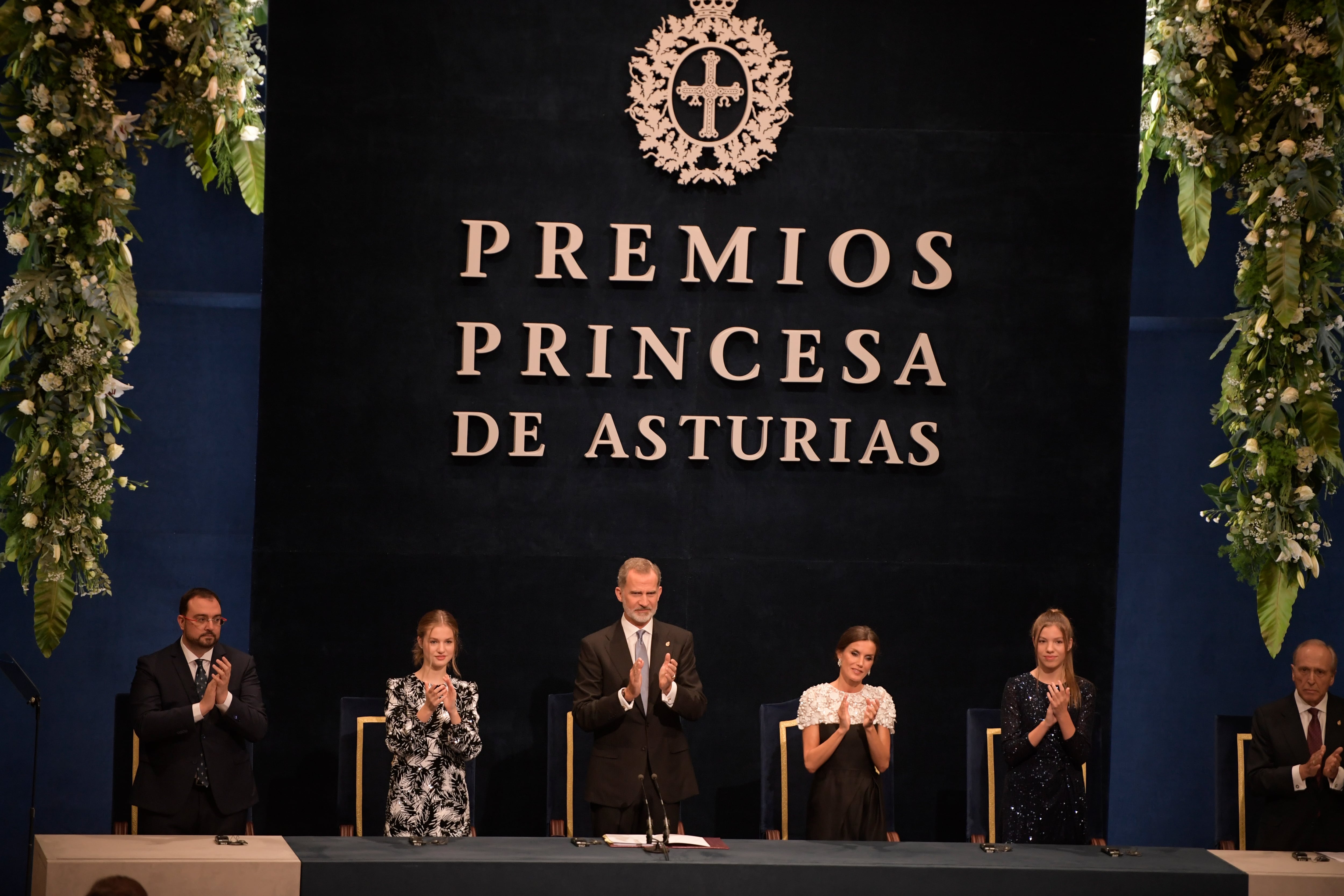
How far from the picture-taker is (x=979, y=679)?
18.3ft

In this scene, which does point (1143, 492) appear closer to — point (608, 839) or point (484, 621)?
point (484, 621)

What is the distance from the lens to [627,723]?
479 centimetres

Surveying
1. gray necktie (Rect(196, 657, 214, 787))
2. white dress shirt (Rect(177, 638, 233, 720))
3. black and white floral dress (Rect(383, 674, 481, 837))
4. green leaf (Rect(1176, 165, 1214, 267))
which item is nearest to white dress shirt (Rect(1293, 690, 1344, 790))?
white dress shirt (Rect(177, 638, 233, 720))

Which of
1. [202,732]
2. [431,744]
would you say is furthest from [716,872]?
[202,732]

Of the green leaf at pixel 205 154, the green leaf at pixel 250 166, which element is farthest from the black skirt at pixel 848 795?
the green leaf at pixel 205 154

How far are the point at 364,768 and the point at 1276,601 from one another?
143 inches

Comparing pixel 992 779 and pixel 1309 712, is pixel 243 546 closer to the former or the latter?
pixel 992 779

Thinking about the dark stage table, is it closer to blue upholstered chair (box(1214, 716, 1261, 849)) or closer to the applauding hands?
the applauding hands

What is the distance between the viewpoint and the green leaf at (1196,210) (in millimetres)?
5516

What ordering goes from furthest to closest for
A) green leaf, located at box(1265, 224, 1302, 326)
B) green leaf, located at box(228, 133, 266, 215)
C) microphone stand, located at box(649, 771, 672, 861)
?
1. green leaf, located at box(228, 133, 266, 215)
2. green leaf, located at box(1265, 224, 1302, 326)
3. microphone stand, located at box(649, 771, 672, 861)

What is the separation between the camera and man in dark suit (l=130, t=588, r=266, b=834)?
4.60 m

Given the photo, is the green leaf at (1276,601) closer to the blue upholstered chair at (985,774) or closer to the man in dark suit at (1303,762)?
the man in dark suit at (1303,762)

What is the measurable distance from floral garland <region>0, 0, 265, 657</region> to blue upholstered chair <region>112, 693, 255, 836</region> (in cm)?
54

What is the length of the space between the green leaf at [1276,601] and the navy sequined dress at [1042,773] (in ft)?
3.68
